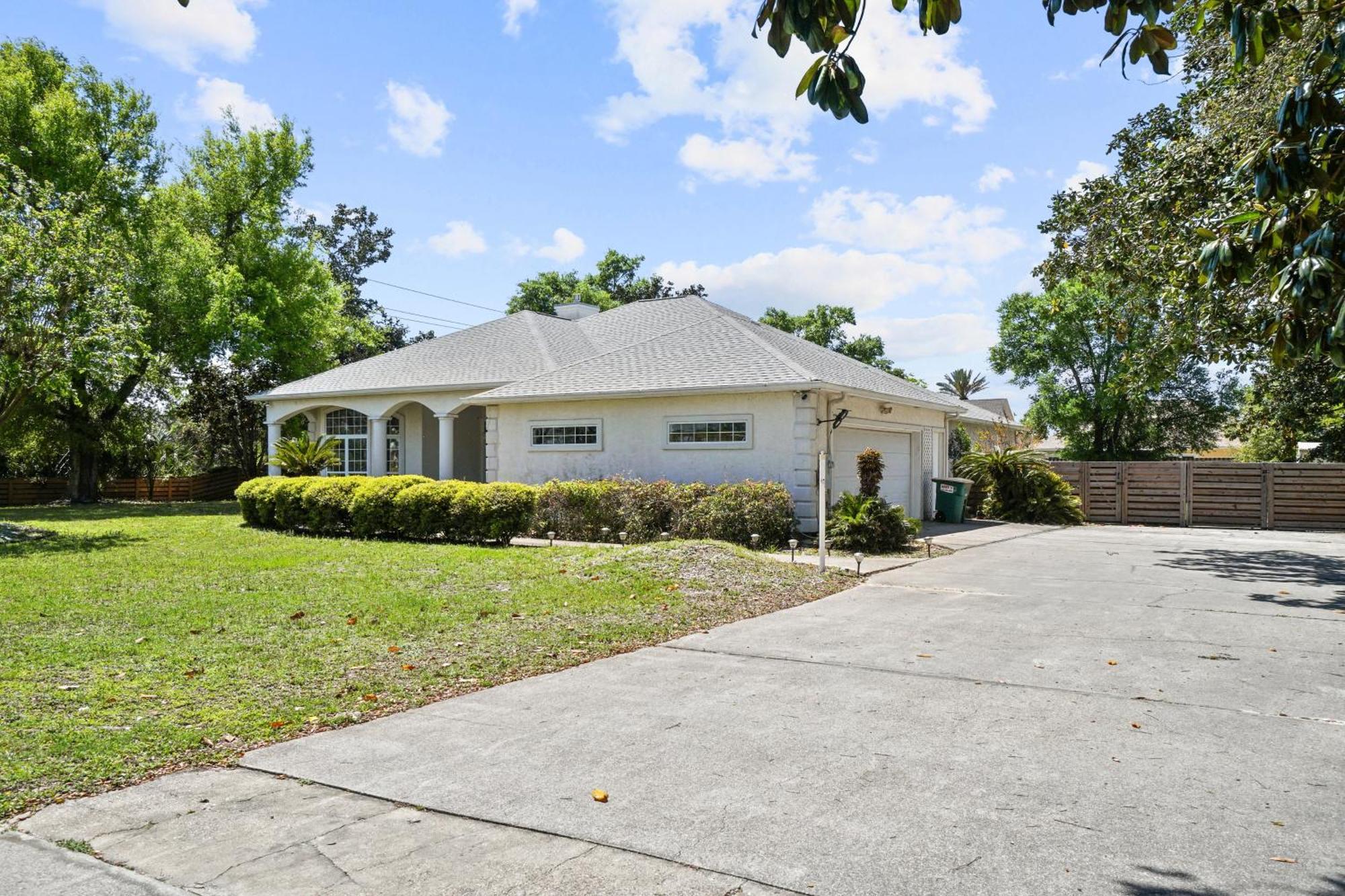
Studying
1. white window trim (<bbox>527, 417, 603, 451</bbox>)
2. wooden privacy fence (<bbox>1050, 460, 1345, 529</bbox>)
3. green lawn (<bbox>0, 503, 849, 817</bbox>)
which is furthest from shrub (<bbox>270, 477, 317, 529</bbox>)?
wooden privacy fence (<bbox>1050, 460, 1345, 529</bbox>)

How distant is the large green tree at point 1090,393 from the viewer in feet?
121

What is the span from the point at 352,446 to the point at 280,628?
17548 mm

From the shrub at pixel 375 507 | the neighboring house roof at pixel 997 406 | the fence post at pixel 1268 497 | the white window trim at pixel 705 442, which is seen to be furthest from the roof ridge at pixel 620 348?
the neighboring house roof at pixel 997 406

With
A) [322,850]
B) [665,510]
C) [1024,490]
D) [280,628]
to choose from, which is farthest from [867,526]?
[322,850]

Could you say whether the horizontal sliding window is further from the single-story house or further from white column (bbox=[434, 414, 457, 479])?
white column (bbox=[434, 414, 457, 479])

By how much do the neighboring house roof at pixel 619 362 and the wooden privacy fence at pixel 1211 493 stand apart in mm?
4597

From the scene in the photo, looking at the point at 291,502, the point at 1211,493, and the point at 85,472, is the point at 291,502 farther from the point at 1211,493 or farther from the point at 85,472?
the point at 1211,493

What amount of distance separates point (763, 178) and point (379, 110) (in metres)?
6.68

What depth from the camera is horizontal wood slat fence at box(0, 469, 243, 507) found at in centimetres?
3000

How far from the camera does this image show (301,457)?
20766 millimetres

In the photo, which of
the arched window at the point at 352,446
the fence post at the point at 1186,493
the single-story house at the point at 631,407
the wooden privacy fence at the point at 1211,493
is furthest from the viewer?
the arched window at the point at 352,446

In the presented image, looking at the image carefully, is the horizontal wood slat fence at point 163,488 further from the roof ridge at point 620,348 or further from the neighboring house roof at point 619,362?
the roof ridge at point 620,348

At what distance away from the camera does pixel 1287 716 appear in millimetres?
5168

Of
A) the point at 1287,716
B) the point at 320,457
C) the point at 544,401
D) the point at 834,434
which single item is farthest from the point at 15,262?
the point at 1287,716
